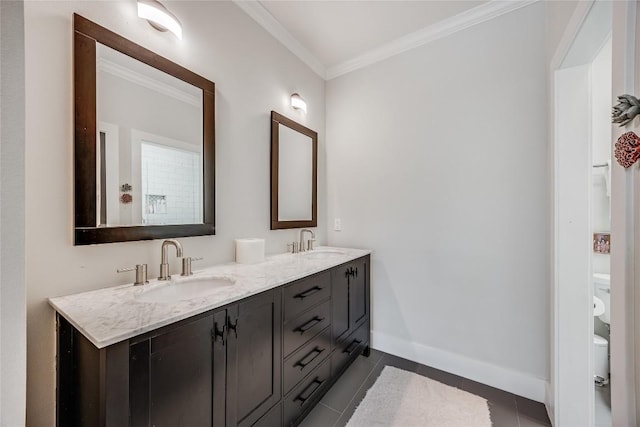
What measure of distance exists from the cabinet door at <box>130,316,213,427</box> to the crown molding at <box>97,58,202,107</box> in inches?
46.9

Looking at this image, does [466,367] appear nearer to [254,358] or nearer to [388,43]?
[254,358]

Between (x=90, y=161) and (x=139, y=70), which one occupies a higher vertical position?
(x=139, y=70)

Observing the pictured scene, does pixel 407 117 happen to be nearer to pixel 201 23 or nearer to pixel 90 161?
pixel 201 23

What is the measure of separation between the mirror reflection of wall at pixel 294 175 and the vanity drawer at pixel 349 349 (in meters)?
1.07

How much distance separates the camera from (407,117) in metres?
2.26

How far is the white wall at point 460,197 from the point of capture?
1772 mm

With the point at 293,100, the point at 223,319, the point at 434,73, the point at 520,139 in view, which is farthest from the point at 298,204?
the point at 520,139

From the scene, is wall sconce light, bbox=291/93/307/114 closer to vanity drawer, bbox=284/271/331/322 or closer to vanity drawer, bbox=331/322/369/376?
vanity drawer, bbox=284/271/331/322

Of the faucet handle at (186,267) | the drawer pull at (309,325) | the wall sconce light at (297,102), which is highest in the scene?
the wall sconce light at (297,102)

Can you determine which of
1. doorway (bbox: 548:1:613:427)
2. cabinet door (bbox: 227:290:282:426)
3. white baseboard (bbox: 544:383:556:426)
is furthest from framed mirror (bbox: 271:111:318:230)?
white baseboard (bbox: 544:383:556:426)

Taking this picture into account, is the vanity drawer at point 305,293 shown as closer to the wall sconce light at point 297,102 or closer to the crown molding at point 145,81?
the crown molding at point 145,81

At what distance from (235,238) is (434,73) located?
6.70ft

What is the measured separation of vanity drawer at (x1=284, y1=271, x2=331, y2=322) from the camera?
1.41 meters

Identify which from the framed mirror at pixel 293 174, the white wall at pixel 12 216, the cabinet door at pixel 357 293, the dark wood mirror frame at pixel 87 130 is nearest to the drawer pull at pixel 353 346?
the cabinet door at pixel 357 293
